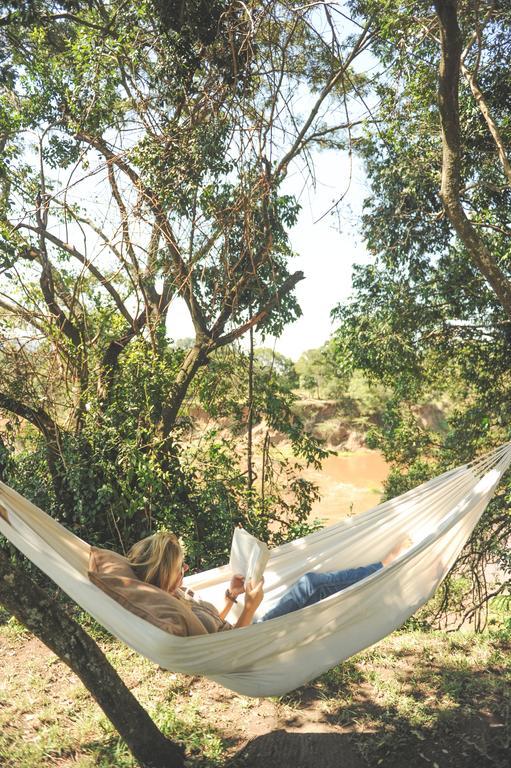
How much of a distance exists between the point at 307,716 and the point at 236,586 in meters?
0.68

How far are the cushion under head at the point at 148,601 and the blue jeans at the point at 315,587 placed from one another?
399 mm

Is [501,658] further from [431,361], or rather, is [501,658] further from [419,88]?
[419,88]

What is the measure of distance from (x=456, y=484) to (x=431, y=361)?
99.3 inches

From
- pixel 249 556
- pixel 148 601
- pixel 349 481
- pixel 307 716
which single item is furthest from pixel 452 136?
pixel 349 481

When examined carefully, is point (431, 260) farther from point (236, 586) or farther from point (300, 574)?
point (236, 586)

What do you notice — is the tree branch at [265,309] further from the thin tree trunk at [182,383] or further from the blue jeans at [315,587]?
the blue jeans at [315,587]

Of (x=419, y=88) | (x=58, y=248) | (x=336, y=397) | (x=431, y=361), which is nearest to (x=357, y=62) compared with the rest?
(x=419, y=88)

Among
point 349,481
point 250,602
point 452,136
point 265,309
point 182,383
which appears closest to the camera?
point 250,602

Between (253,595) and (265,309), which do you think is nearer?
(253,595)

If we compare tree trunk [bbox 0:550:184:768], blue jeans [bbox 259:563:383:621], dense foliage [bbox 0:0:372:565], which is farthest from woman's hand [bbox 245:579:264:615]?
dense foliage [bbox 0:0:372:565]

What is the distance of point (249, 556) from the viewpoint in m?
2.08

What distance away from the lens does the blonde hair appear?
182cm

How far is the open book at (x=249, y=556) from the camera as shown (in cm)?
194

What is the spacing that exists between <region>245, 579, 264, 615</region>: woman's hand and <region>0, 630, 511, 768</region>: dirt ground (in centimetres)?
57
